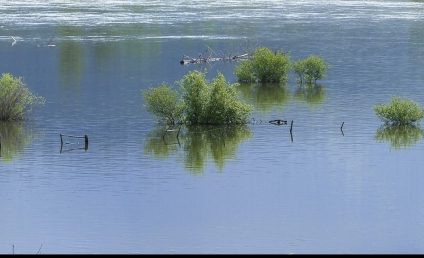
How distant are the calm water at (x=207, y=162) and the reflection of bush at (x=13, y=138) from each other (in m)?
0.10

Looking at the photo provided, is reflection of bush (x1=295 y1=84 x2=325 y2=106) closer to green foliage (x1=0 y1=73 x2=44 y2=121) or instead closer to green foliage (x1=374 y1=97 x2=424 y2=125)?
green foliage (x1=374 y1=97 x2=424 y2=125)

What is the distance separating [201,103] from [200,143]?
3.57 meters

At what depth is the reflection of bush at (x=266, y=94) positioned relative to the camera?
64.9m

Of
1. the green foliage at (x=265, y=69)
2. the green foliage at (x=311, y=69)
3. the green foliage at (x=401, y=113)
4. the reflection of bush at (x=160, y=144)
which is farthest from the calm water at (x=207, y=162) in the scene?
the green foliage at (x=265, y=69)

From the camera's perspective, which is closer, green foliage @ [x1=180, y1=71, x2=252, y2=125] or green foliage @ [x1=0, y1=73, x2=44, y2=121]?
green foliage @ [x1=180, y1=71, x2=252, y2=125]

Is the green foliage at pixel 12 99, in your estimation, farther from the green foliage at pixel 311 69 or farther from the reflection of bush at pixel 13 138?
the green foliage at pixel 311 69

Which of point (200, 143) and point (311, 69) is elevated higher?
point (311, 69)

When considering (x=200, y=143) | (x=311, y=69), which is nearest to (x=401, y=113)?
(x=200, y=143)

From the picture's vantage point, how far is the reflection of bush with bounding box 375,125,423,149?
2100 inches

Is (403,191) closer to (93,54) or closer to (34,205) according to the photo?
(34,205)

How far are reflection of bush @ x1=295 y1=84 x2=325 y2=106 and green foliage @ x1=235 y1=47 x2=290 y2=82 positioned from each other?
1.92 m

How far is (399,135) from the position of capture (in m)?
55.0

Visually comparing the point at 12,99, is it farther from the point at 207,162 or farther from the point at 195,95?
the point at 207,162

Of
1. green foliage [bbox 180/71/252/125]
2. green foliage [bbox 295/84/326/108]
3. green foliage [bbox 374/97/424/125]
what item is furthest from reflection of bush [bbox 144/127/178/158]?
green foliage [bbox 295/84/326/108]
